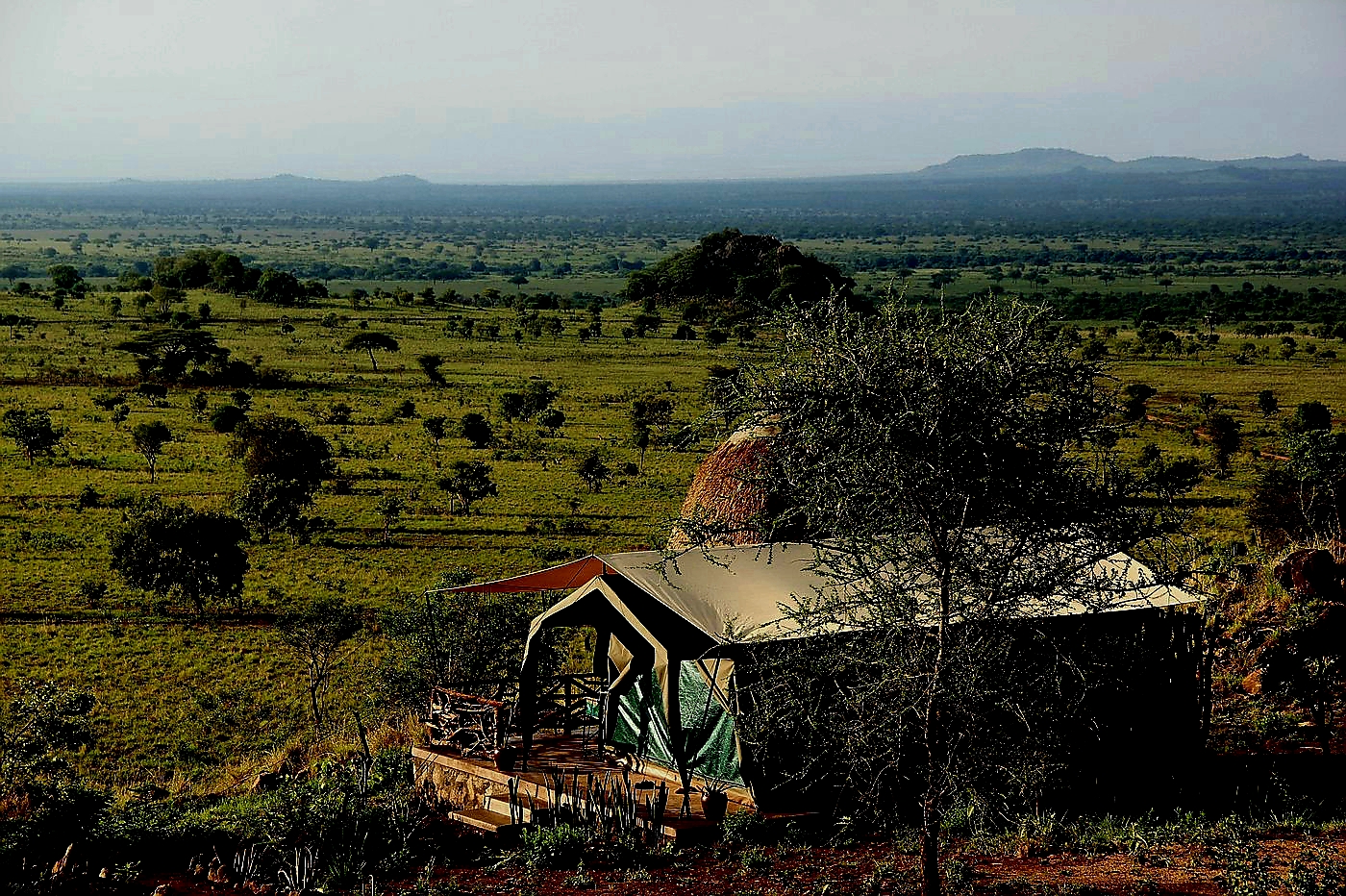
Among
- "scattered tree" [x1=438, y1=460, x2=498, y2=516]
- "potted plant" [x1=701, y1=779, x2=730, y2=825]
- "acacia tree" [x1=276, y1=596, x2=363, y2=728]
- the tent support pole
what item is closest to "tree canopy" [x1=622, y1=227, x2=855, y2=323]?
"scattered tree" [x1=438, y1=460, x2=498, y2=516]

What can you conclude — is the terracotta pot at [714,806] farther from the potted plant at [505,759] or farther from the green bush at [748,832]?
the potted plant at [505,759]

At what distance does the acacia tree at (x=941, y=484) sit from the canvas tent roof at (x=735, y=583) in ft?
8.82

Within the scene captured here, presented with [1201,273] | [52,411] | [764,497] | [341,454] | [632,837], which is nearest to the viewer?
[632,837]

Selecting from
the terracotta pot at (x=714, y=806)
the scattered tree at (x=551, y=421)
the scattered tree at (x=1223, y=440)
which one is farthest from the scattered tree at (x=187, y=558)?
the scattered tree at (x=1223, y=440)

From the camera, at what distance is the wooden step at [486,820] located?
38.0 ft

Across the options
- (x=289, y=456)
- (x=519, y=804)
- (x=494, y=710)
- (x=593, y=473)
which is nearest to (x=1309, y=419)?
(x=593, y=473)

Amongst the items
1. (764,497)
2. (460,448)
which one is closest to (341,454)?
(460,448)

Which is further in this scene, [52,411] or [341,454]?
[52,411]

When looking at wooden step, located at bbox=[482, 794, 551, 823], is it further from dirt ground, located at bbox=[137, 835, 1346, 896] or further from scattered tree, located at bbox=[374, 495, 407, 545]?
scattered tree, located at bbox=[374, 495, 407, 545]

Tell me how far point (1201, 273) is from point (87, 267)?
124783mm

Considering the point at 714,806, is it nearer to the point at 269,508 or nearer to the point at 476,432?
the point at 269,508

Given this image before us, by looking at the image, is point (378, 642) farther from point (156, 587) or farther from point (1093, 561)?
point (1093, 561)

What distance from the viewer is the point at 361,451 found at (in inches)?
1758

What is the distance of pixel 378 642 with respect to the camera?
24.7 m
